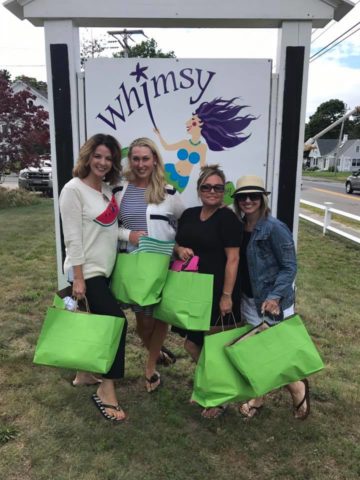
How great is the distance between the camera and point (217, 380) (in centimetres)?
229

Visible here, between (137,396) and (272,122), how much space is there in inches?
81.3

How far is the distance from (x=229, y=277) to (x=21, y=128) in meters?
12.7

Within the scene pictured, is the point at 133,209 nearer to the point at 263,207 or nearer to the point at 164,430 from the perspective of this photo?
the point at 263,207

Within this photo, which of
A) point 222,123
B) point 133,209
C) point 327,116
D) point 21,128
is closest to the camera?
point 133,209

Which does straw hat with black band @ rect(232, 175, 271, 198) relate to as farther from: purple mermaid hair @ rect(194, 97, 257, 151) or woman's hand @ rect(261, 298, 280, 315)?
woman's hand @ rect(261, 298, 280, 315)

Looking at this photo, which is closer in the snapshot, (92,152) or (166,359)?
(92,152)

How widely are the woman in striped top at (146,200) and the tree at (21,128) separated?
11.7 metres

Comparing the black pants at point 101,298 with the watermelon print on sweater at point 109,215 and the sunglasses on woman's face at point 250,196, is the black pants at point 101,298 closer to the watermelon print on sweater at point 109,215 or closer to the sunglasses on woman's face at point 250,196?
the watermelon print on sweater at point 109,215

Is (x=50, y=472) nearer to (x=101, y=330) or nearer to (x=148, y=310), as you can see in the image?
(x=101, y=330)

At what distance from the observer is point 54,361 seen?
2363 mm

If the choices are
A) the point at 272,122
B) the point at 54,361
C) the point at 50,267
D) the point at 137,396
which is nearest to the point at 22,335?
the point at 137,396

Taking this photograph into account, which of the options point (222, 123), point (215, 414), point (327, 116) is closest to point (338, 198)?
point (222, 123)

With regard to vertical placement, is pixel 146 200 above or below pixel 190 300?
above

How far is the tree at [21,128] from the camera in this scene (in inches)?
520
